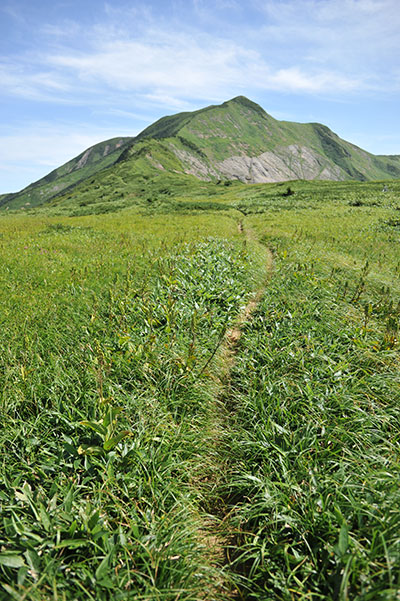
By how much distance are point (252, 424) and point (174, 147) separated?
198m

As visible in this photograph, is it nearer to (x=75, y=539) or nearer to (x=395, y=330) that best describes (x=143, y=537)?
(x=75, y=539)

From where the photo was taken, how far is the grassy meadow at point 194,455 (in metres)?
2.20

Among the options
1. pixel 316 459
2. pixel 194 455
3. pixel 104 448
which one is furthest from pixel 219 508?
pixel 104 448

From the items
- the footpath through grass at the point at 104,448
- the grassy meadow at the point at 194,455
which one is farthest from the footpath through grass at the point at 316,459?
the footpath through grass at the point at 104,448

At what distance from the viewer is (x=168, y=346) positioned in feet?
16.1

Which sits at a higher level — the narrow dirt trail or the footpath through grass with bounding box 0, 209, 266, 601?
the footpath through grass with bounding box 0, 209, 266, 601

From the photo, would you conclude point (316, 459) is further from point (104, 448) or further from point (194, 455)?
point (104, 448)

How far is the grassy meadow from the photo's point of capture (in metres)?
2.20

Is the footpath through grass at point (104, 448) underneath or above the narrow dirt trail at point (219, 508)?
above

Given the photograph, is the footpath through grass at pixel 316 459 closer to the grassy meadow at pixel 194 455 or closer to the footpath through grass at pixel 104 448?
the grassy meadow at pixel 194 455

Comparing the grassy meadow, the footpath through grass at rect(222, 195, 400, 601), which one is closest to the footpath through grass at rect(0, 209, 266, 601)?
the grassy meadow

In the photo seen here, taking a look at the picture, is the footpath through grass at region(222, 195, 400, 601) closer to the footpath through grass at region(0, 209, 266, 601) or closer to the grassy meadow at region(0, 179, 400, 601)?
the grassy meadow at region(0, 179, 400, 601)

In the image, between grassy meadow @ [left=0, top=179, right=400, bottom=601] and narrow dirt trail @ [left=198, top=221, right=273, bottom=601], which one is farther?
narrow dirt trail @ [left=198, top=221, right=273, bottom=601]

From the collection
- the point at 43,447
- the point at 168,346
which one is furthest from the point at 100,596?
the point at 168,346
